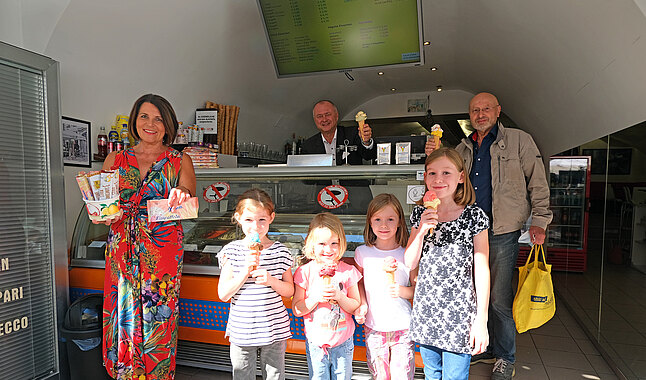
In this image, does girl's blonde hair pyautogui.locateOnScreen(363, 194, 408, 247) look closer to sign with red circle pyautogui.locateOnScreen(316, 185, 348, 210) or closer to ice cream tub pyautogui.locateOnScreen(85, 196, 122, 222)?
sign with red circle pyautogui.locateOnScreen(316, 185, 348, 210)

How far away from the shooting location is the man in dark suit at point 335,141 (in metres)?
3.83

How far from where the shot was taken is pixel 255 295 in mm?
2127

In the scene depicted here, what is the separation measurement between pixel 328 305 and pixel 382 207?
586 millimetres

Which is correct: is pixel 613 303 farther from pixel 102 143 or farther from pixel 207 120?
→ pixel 102 143

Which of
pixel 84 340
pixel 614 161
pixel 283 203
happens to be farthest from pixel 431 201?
pixel 614 161

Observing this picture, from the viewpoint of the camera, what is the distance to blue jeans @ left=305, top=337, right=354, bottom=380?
2.09m

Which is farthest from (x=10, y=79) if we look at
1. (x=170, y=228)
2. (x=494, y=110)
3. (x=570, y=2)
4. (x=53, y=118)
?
(x=570, y=2)

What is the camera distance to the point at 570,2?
337 centimetres

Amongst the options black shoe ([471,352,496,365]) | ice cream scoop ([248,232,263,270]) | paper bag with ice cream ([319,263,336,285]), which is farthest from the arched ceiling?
paper bag with ice cream ([319,263,336,285])

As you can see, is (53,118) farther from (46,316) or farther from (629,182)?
(629,182)

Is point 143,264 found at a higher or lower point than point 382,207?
lower

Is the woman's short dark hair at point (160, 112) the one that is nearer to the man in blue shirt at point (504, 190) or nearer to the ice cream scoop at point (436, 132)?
the ice cream scoop at point (436, 132)

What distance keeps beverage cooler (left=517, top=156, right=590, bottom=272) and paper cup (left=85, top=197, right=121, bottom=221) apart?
5403 mm

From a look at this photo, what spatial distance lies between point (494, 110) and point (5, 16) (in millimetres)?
3674
